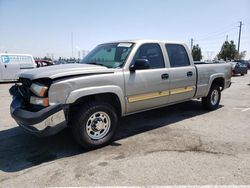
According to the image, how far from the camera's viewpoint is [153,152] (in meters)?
3.95

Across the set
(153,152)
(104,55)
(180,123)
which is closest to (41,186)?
(153,152)

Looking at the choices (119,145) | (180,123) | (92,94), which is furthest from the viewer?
(180,123)

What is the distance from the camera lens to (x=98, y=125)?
415cm

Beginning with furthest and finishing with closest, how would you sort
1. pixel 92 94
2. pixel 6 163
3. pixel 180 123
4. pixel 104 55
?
pixel 180 123, pixel 104 55, pixel 92 94, pixel 6 163

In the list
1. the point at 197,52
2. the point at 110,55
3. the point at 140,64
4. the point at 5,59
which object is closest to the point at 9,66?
the point at 5,59

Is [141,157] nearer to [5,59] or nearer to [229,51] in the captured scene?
[5,59]

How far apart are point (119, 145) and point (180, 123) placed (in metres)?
1.96

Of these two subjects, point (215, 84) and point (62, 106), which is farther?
point (215, 84)

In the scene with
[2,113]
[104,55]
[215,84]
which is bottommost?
[2,113]

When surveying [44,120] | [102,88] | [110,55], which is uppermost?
[110,55]

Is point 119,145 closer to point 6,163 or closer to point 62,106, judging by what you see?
point 62,106

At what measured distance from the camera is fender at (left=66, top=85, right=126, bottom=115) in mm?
3691

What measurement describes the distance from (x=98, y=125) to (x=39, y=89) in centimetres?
118

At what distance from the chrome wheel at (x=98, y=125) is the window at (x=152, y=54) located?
139cm
